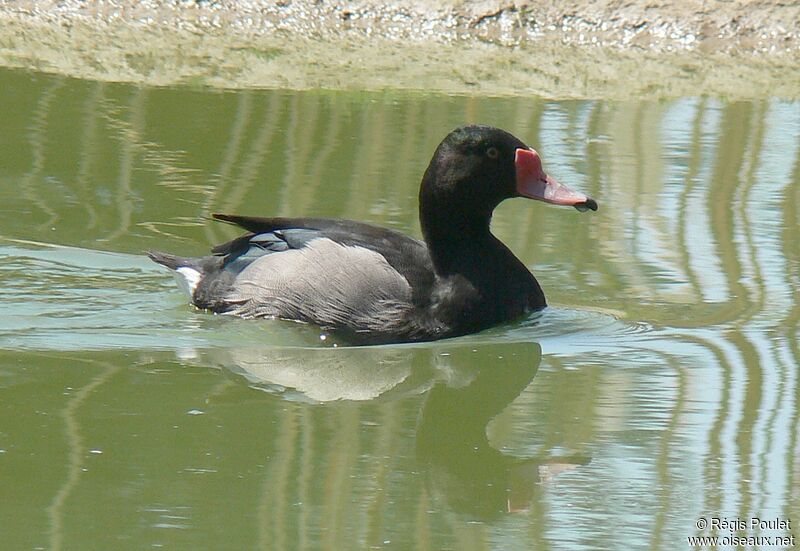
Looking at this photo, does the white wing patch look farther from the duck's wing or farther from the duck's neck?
the duck's neck

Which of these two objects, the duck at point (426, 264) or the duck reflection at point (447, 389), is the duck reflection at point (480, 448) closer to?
the duck reflection at point (447, 389)

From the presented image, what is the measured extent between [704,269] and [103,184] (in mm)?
3390

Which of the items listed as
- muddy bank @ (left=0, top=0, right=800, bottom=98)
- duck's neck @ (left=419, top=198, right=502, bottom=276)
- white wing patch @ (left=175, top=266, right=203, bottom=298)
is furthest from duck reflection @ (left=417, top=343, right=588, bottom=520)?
muddy bank @ (left=0, top=0, right=800, bottom=98)

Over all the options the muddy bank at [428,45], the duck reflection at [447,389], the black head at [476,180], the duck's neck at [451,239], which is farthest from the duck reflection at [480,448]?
the muddy bank at [428,45]

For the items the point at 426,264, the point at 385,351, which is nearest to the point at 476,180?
the point at 426,264

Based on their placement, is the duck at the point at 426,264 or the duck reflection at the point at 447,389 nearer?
the duck reflection at the point at 447,389

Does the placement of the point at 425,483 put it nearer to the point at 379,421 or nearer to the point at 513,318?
the point at 379,421

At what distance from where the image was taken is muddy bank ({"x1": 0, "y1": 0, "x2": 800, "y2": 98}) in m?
11.3

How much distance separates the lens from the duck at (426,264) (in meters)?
6.51

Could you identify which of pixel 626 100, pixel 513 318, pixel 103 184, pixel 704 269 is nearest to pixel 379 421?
pixel 513 318

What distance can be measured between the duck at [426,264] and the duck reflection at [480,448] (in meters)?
0.41

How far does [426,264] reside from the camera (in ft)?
22.0

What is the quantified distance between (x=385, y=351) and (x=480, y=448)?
1.37m

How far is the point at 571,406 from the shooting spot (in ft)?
17.6
